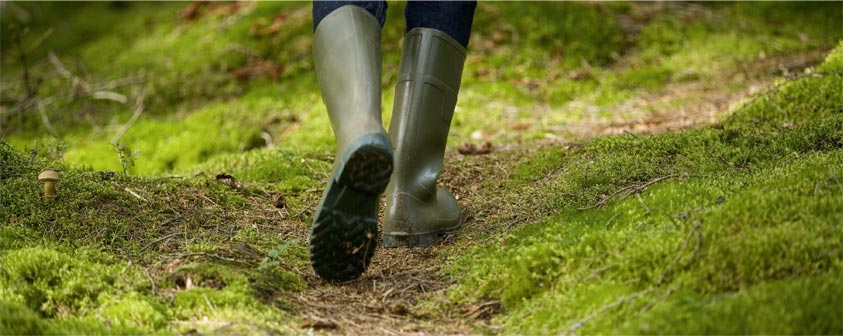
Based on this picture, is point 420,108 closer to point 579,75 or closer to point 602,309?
point 602,309

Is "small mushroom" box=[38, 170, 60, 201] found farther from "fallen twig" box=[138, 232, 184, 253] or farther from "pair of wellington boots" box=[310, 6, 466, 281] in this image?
"pair of wellington boots" box=[310, 6, 466, 281]

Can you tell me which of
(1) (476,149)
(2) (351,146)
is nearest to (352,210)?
(2) (351,146)

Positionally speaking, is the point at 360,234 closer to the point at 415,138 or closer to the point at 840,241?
the point at 415,138

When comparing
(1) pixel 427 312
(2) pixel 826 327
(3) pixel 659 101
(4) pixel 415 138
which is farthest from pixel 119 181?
(3) pixel 659 101

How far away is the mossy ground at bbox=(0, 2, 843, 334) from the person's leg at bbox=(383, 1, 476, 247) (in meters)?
0.16

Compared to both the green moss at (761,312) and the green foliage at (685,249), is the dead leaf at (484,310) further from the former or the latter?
the green moss at (761,312)

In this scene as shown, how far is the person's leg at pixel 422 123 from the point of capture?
2982 millimetres

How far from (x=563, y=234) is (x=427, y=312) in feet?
1.73

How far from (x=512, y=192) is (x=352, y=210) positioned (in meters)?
1.24

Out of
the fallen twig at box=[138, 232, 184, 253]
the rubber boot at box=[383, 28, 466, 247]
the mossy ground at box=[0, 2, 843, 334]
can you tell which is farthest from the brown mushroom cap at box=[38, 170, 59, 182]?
the rubber boot at box=[383, 28, 466, 247]

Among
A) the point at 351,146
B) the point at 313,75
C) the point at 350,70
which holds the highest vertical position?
the point at 350,70

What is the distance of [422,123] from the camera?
3020 mm

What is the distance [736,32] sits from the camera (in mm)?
7133

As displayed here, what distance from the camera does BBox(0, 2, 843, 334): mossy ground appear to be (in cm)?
200
